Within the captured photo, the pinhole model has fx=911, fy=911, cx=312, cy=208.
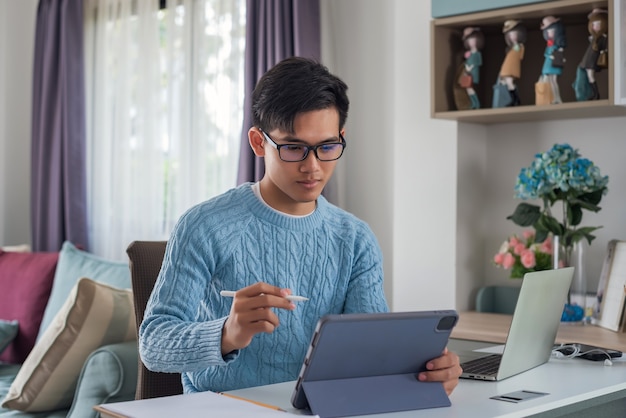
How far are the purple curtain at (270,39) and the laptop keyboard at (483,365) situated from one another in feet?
5.68

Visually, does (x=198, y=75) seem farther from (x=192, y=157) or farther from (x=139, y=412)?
(x=139, y=412)

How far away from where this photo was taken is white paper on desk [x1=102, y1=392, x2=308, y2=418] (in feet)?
4.59

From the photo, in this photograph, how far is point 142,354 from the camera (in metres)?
1.71

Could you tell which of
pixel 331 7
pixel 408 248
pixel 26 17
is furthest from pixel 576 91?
pixel 26 17

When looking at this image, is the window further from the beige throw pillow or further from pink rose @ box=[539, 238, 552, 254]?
pink rose @ box=[539, 238, 552, 254]

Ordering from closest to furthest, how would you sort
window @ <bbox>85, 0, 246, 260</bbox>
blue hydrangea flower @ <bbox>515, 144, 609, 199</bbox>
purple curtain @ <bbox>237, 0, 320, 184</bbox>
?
blue hydrangea flower @ <bbox>515, 144, 609, 199</bbox> → purple curtain @ <bbox>237, 0, 320, 184</bbox> → window @ <bbox>85, 0, 246, 260</bbox>

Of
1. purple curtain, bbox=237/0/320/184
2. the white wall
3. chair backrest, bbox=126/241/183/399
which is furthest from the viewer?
the white wall

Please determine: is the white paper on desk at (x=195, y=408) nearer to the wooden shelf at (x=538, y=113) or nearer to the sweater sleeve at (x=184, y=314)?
the sweater sleeve at (x=184, y=314)

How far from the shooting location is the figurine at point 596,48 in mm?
2648

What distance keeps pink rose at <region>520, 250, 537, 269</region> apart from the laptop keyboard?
2.84 ft

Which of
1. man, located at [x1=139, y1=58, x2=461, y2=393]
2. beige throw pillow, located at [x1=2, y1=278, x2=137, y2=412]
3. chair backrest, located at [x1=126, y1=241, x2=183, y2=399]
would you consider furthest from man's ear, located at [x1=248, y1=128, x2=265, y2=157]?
beige throw pillow, located at [x1=2, y1=278, x2=137, y2=412]

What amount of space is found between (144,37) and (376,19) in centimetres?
130

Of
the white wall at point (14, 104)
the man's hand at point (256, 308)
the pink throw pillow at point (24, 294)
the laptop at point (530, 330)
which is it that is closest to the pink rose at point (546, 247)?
the laptop at point (530, 330)

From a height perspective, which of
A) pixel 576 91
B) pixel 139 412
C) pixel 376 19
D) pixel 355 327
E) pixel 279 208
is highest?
pixel 376 19
